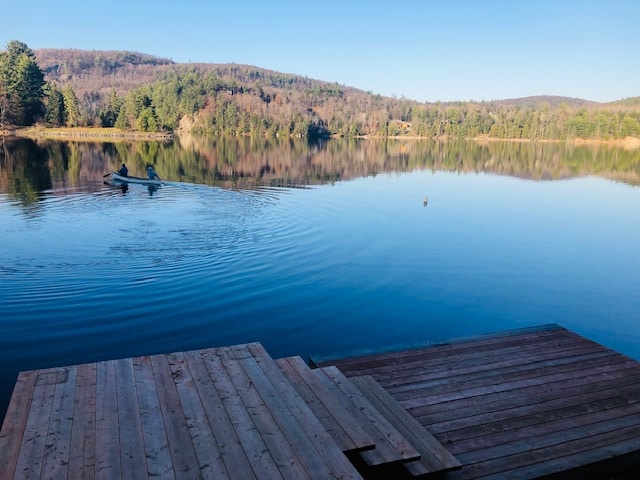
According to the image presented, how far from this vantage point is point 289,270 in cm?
1523

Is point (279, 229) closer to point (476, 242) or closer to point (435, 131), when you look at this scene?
point (476, 242)

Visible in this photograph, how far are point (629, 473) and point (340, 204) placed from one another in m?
22.6

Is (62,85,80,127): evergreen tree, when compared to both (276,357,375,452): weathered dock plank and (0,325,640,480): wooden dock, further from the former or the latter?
(276,357,375,452): weathered dock plank

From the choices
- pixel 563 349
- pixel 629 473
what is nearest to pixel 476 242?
pixel 563 349

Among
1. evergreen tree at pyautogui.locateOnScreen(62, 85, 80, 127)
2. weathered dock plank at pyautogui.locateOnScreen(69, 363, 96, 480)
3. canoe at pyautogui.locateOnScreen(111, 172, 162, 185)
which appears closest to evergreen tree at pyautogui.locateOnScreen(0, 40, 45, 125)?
evergreen tree at pyautogui.locateOnScreen(62, 85, 80, 127)

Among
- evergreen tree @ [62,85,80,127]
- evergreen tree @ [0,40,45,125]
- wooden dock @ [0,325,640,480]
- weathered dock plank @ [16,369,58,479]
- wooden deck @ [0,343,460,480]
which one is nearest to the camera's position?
weathered dock plank @ [16,369,58,479]

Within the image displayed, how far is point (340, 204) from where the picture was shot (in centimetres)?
2811

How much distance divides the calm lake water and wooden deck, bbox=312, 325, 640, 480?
5.12ft

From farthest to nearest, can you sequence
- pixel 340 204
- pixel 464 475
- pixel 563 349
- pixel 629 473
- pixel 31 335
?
pixel 340 204
pixel 31 335
pixel 563 349
pixel 629 473
pixel 464 475

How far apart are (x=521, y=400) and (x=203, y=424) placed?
16.5 feet

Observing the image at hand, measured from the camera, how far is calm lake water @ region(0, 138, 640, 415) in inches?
427

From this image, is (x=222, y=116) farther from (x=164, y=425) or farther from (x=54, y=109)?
(x=164, y=425)

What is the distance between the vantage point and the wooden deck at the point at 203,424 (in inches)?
164

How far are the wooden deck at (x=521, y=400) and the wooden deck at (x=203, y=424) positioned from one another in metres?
0.84
